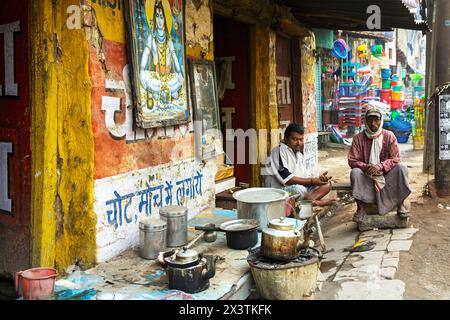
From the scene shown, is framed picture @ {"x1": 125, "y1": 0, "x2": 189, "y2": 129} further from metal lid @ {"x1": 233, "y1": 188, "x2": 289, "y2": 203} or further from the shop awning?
the shop awning

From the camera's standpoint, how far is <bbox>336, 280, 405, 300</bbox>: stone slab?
365 centimetres

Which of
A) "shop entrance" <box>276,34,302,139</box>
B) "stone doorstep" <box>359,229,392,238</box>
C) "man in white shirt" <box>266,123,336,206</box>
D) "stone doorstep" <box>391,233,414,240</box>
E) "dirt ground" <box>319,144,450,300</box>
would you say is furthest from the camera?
"shop entrance" <box>276,34,302,139</box>

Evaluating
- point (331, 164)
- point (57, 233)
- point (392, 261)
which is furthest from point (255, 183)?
point (331, 164)

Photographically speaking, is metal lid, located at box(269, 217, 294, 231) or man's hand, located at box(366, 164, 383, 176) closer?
metal lid, located at box(269, 217, 294, 231)

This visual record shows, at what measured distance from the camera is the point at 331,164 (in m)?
12.6

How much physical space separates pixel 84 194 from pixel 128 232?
688mm

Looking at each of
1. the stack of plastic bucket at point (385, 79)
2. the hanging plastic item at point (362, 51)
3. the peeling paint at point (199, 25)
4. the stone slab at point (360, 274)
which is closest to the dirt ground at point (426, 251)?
the stone slab at point (360, 274)

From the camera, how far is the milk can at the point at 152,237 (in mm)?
3748

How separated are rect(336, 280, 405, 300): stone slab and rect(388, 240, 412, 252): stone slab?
33.7 inches

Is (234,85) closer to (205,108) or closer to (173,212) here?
(205,108)

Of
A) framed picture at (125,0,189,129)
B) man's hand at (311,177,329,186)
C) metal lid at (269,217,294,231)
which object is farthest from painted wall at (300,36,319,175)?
metal lid at (269,217,294,231)

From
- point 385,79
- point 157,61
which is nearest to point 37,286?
point 157,61
